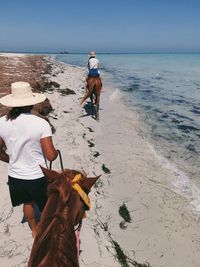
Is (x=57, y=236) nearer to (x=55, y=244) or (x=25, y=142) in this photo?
(x=55, y=244)

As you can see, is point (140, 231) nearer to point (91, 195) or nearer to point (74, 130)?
point (91, 195)

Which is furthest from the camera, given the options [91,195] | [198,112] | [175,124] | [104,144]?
[198,112]

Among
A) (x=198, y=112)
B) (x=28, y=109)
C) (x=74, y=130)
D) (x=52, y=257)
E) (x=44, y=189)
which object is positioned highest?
(x=28, y=109)

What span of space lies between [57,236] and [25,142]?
1.70 meters

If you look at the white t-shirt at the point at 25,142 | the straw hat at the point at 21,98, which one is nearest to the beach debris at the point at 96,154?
the white t-shirt at the point at 25,142

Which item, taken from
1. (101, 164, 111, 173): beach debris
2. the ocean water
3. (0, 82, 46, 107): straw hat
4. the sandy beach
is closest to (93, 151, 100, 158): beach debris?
the sandy beach

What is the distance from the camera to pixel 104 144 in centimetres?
1047

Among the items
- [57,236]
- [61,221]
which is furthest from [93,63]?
[57,236]

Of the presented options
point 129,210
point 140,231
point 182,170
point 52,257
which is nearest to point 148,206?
point 129,210

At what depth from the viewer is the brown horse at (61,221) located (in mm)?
2521

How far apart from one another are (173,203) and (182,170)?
1.99 m

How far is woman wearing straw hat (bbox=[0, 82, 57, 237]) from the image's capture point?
3.97m

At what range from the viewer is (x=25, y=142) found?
13.4 feet

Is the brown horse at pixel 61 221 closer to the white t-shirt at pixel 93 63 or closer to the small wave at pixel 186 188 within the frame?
the small wave at pixel 186 188
